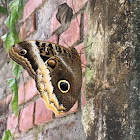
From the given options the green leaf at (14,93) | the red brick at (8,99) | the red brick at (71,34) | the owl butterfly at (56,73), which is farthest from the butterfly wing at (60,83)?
the red brick at (8,99)

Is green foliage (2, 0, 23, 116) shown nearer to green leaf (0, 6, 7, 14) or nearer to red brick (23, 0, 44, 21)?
red brick (23, 0, 44, 21)

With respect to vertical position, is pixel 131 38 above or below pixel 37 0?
above

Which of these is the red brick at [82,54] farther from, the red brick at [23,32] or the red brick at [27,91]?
the red brick at [23,32]

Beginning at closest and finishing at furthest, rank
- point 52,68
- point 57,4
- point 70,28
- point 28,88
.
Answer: point 52,68 < point 70,28 < point 57,4 < point 28,88

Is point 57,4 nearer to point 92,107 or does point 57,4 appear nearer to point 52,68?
point 52,68

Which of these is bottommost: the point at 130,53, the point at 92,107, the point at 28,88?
the point at 28,88

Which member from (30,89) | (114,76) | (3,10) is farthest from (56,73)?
(3,10)

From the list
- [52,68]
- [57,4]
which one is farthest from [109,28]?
[57,4]
